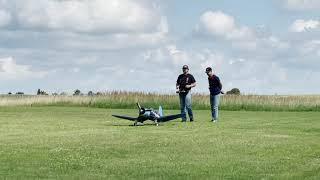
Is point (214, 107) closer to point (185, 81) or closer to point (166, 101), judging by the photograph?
point (185, 81)

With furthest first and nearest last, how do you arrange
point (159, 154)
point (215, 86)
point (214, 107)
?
point (215, 86)
point (214, 107)
point (159, 154)

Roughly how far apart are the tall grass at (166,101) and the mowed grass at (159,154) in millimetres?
23468

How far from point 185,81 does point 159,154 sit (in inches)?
480

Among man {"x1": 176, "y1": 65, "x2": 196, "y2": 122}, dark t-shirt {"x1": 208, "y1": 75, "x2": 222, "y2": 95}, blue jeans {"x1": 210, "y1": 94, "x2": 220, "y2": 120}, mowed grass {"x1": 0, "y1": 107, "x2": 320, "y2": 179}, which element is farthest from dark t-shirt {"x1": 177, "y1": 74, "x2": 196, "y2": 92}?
mowed grass {"x1": 0, "y1": 107, "x2": 320, "y2": 179}

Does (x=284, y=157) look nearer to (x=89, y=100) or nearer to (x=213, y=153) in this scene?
(x=213, y=153)

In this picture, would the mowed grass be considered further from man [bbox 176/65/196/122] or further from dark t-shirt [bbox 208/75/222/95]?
dark t-shirt [bbox 208/75/222/95]

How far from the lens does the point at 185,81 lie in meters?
26.6

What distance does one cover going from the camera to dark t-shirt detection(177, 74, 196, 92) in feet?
87.1

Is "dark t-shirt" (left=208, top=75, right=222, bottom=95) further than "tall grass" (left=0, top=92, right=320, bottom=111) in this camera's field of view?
No

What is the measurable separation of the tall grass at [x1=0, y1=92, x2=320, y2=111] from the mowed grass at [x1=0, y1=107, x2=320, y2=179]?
77.0ft

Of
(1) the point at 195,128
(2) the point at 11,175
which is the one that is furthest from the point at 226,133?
(2) the point at 11,175

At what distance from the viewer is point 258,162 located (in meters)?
13.5

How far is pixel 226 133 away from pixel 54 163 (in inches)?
291

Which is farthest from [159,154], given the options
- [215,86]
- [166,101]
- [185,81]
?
[166,101]
